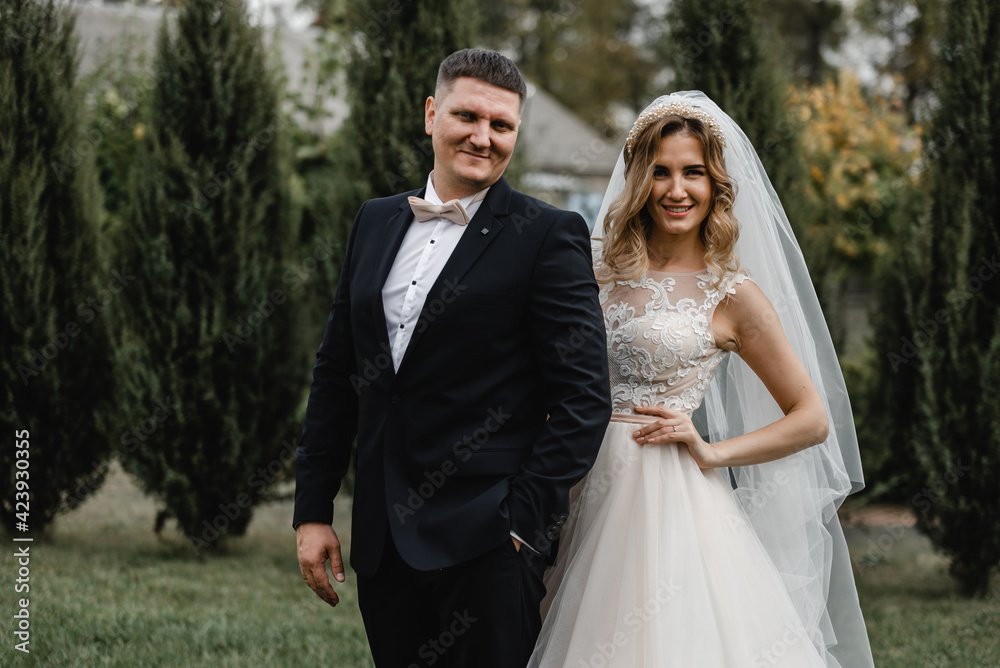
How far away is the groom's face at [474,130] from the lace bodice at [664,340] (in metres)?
0.67

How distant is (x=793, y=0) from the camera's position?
27203mm

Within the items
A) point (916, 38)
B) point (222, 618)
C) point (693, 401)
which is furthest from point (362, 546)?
point (916, 38)

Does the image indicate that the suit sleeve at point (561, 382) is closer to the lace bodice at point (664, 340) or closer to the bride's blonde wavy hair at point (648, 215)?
the lace bodice at point (664, 340)

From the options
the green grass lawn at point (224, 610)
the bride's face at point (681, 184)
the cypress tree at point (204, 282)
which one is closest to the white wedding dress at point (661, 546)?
the bride's face at point (681, 184)

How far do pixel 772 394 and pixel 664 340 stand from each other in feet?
1.40

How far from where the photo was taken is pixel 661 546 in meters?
2.57

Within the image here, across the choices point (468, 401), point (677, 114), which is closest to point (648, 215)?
point (677, 114)

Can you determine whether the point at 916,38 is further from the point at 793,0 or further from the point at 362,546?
the point at 362,546

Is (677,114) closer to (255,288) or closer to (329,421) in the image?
(329,421)

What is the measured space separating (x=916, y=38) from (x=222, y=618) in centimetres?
2300

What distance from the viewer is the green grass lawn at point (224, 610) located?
388 cm

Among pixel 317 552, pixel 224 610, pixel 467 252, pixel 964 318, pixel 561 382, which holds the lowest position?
pixel 224 610

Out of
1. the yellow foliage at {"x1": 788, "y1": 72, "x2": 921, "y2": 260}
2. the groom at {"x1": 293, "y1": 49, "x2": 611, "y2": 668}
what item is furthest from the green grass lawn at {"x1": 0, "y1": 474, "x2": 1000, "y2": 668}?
the yellow foliage at {"x1": 788, "y1": 72, "x2": 921, "y2": 260}

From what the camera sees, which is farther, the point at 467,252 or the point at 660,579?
the point at 660,579
